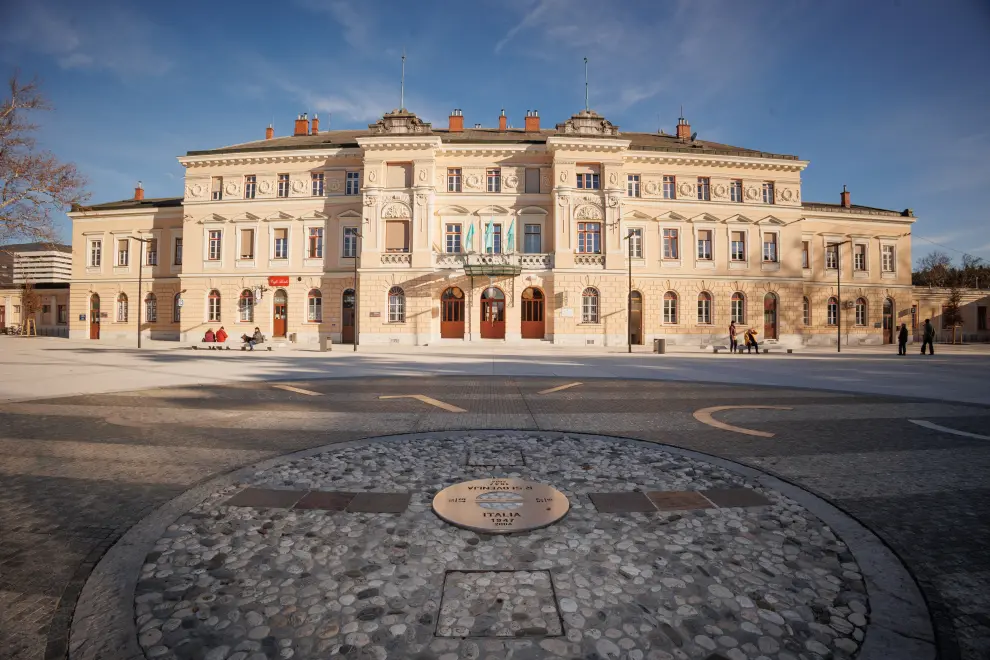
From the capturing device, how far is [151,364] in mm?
14828

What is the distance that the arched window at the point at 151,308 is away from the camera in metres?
33.6

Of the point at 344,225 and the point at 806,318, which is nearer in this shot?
the point at 344,225

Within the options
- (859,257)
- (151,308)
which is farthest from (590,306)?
(151,308)

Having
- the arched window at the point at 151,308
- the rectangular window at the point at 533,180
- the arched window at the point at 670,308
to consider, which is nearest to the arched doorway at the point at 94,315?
the arched window at the point at 151,308

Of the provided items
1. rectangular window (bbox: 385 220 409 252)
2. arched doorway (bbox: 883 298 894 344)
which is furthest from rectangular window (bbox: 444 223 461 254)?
arched doorway (bbox: 883 298 894 344)

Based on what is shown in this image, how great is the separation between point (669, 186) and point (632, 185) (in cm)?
276

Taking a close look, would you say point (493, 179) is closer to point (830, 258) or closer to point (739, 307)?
point (739, 307)

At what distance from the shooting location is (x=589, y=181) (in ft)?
96.3

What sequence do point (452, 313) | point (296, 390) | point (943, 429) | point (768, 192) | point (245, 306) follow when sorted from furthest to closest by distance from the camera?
point (768, 192) → point (245, 306) → point (452, 313) → point (296, 390) → point (943, 429)

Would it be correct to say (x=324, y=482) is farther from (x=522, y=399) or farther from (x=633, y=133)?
(x=633, y=133)

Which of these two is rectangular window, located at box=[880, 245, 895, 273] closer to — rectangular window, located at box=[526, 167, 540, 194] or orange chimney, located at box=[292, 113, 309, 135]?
rectangular window, located at box=[526, 167, 540, 194]

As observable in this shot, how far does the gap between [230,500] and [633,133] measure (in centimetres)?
4232

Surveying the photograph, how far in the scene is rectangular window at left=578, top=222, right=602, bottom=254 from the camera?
96.1 feet

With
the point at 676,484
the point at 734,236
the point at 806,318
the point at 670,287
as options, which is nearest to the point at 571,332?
the point at 670,287
